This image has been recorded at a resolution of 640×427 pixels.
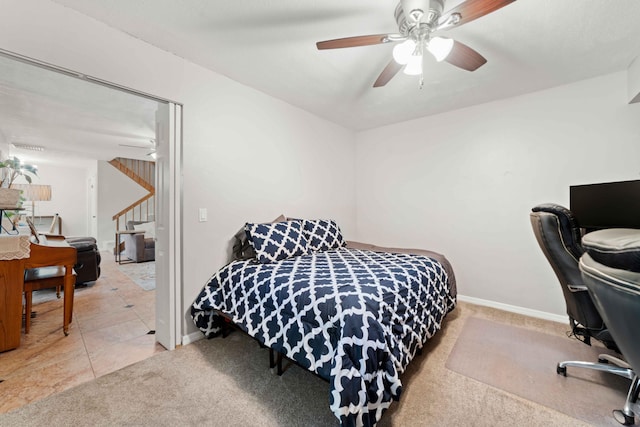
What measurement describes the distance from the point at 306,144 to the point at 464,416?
3013mm

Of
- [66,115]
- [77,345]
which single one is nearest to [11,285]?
[77,345]

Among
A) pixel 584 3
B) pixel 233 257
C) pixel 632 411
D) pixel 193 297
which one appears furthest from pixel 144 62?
pixel 632 411

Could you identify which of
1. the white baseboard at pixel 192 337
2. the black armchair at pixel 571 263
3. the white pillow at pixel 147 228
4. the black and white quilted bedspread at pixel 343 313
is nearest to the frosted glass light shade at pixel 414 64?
the black armchair at pixel 571 263

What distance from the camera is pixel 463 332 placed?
8.11 ft

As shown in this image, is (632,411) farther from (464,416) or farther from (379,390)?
(379,390)

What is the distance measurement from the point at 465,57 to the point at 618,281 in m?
1.69

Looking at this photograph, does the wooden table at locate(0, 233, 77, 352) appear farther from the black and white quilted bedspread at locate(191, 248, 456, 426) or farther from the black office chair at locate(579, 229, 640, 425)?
the black office chair at locate(579, 229, 640, 425)

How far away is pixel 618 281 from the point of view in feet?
1.80

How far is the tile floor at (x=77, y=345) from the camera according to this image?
1.73 metres

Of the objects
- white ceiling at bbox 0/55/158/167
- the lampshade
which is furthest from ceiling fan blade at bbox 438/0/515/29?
the lampshade

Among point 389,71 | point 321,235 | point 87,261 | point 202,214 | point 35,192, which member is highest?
point 389,71

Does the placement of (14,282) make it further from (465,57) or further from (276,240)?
(465,57)

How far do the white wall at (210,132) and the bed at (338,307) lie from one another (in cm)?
35

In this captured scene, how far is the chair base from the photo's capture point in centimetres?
141
